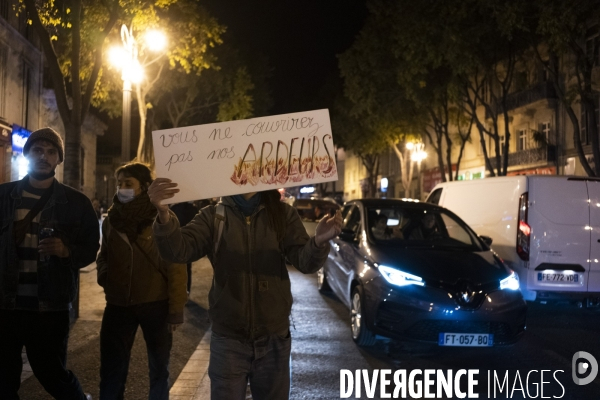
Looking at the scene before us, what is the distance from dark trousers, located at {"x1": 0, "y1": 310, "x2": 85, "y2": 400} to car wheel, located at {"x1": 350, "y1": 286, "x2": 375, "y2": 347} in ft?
12.3

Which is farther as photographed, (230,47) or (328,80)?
(328,80)

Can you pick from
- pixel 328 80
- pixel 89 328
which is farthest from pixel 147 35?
pixel 328 80

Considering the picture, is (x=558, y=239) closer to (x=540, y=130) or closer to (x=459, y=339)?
(x=459, y=339)

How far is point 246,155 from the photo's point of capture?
130 inches

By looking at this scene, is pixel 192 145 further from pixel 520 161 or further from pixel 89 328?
pixel 520 161

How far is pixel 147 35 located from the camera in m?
13.9

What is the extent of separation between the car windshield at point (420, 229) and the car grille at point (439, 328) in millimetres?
1319

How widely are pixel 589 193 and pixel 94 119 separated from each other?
2556 cm

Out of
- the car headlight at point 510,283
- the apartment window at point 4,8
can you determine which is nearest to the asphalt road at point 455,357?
the car headlight at point 510,283

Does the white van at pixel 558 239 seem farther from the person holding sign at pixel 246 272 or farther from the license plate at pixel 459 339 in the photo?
the person holding sign at pixel 246 272

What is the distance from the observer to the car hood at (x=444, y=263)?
6.24 meters

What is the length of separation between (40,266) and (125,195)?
0.72m

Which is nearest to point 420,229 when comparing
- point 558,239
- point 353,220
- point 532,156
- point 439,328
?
point 353,220

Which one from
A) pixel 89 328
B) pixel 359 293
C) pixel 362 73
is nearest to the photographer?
pixel 359 293
